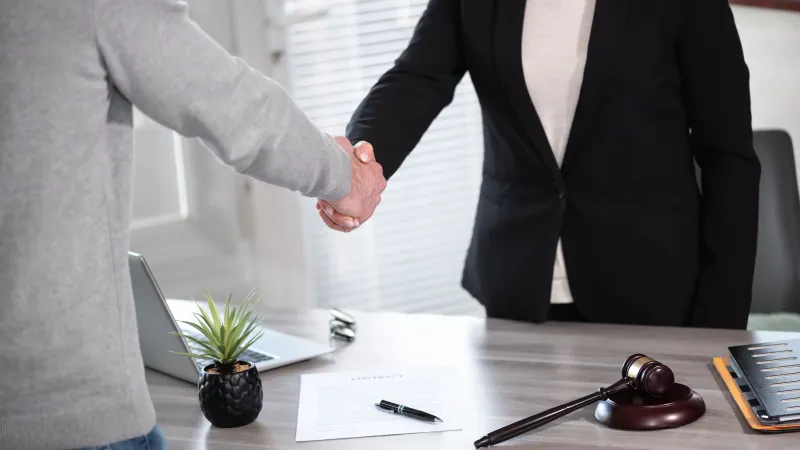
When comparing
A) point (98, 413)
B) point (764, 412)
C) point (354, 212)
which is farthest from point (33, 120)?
point (764, 412)

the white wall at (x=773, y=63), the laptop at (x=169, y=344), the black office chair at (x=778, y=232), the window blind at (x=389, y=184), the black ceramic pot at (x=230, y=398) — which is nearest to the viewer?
the black ceramic pot at (x=230, y=398)

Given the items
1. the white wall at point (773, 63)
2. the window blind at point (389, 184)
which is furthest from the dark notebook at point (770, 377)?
the window blind at point (389, 184)

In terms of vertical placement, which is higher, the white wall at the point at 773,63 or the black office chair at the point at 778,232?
the white wall at the point at 773,63

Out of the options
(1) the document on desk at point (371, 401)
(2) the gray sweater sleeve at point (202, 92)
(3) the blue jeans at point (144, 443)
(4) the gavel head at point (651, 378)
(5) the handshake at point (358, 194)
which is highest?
(2) the gray sweater sleeve at point (202, 92)

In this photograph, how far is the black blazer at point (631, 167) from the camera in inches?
72.2

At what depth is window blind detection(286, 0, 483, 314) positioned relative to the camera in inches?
126

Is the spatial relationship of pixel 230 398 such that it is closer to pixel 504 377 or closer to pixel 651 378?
pixel 504 377

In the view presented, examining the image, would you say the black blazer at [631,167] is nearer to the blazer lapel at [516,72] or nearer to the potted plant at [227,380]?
the blazer lapel at [516,72]

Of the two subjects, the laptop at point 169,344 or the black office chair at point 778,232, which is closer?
the laptop at point 169,344

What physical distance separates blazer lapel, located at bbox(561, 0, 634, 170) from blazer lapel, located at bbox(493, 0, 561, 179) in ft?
0.26

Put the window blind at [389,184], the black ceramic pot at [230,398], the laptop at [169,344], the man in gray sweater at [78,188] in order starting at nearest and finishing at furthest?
the man in gray sweater at [78,188] → the black ceramic pot at [230,398] → the laptop at [169,344] → the window blind at [389,184]

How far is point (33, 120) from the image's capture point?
921mm

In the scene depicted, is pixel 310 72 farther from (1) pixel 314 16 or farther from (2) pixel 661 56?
(2) pixel 661 56

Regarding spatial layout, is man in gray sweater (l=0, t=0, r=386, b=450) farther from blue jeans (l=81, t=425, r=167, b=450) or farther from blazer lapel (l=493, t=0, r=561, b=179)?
blazer lapel (l=493, t=0, r=561, b=179)
